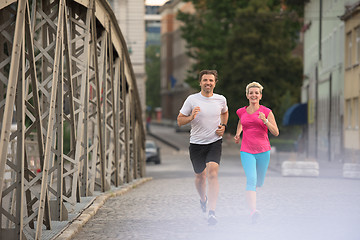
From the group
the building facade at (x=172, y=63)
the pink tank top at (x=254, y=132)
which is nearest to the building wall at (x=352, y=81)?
the pink tank top at (x=254, y=132)

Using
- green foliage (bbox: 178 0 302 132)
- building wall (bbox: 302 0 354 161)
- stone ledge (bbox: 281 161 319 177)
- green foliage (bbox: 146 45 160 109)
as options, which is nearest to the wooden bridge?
stone ledge (bbox: 281 161 319 177)

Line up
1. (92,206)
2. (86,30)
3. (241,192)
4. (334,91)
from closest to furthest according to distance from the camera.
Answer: (92,206)
(86,30)
(241,192)
(334,91)

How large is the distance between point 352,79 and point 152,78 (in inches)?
4809

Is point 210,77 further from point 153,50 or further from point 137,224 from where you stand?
point 153,50

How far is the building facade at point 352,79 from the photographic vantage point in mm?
39188

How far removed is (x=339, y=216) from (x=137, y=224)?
8.54 feet

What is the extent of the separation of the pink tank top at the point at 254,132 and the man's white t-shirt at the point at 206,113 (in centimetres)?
35

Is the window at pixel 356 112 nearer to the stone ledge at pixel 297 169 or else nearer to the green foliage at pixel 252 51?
the stone ledge at pixel 297 169

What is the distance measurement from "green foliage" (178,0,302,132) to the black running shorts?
5185cm

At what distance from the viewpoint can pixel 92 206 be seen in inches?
463

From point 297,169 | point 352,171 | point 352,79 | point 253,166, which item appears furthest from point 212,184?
point 352,79

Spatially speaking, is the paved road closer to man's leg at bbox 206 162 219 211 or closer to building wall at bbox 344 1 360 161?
man's leg at bbox 206 162 219 211

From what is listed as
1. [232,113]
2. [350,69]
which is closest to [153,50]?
[232,113]

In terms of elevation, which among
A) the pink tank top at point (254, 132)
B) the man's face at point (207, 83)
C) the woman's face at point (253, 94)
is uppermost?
the man's face at point (207, 83)
